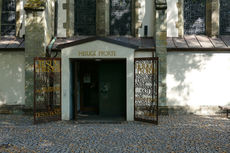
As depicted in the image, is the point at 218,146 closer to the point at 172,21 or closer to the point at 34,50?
the point at 172,21

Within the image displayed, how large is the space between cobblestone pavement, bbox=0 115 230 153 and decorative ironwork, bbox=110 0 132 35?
591 centimetres

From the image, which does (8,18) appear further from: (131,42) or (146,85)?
(146,85)

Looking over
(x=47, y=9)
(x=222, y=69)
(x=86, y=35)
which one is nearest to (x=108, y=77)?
(x=86, y=35)

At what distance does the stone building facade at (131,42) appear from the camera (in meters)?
9.66

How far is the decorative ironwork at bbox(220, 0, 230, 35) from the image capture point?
1151cm

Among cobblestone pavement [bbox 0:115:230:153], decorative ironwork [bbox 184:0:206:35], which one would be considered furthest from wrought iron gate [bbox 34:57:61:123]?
decorative ironwork [bbox 184:0:206:35]

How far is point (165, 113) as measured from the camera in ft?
32.2

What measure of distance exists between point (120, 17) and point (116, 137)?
777cm

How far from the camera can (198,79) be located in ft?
33.8

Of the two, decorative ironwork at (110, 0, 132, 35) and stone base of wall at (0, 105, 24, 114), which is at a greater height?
decorative ironwork at (110, 0, 132, 35)

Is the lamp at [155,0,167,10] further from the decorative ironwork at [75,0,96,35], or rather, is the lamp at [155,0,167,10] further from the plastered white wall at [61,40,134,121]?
the decorative ironwork at [75,0,96,35]

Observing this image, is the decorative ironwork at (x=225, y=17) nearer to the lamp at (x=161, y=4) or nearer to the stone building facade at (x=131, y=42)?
the stone building facade at (x=131, y=42)

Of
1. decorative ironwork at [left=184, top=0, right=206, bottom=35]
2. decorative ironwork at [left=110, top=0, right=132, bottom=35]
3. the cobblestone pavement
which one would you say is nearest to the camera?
the cobblestone pavement

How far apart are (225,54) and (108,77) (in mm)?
6062
